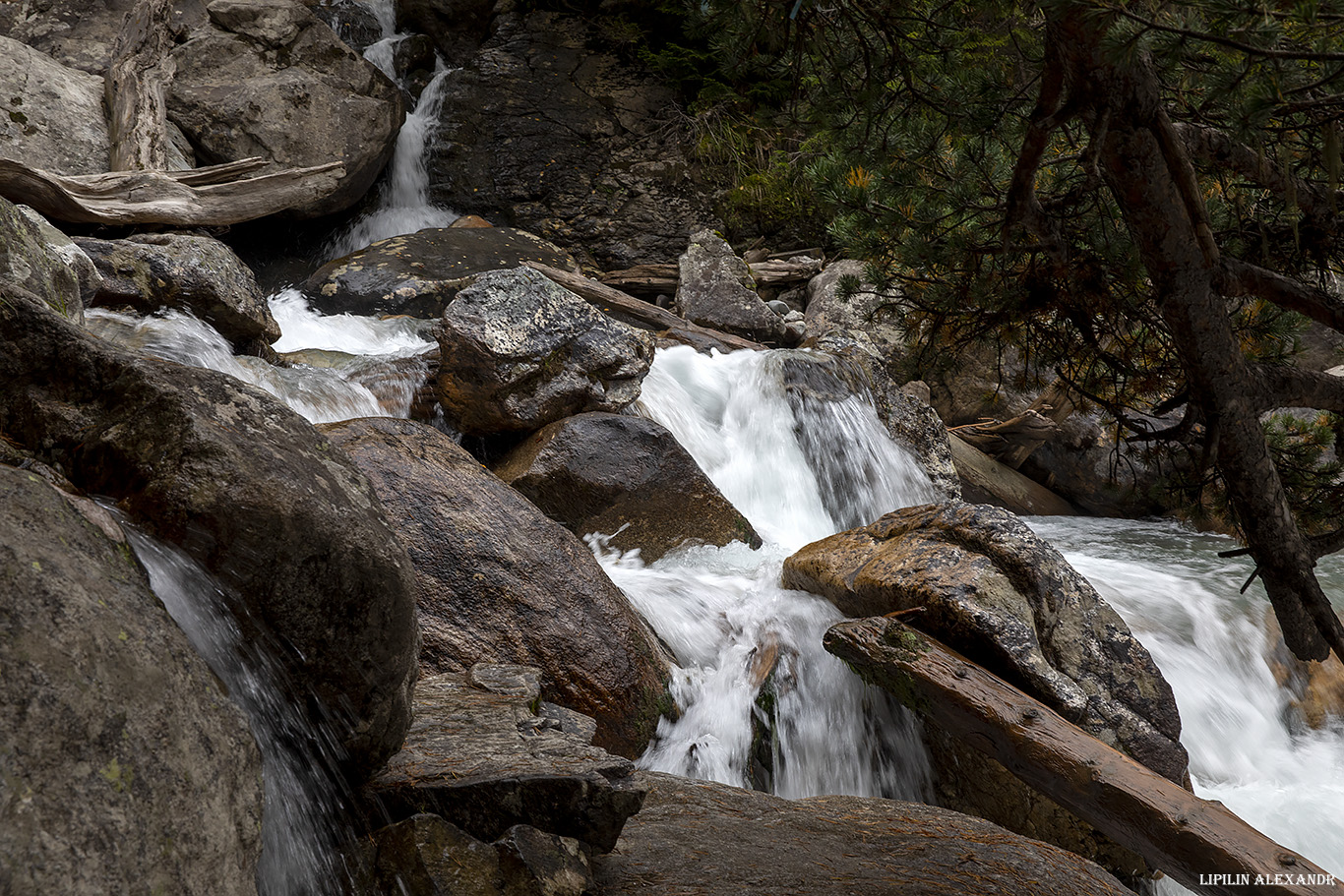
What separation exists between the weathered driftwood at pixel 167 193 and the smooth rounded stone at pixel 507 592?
4.77 metres

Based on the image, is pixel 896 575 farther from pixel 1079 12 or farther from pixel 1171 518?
pixel 1171 518

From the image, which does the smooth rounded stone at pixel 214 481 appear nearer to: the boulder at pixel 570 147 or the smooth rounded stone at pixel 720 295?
the smooth rounded stone at pixel 720 295

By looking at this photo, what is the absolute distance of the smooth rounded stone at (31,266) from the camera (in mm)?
2832

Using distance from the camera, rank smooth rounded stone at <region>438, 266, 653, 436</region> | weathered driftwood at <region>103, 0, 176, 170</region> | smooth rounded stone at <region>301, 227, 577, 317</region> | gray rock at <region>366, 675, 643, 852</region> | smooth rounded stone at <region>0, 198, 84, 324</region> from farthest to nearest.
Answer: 1. smooth rounded stone at <region>301, 227, 577, 317</region>
2. weathered driftwood at <region>103, 0, 176, 170</region>
3. smooth rounded stone at <region>438, 266, 653, 436</region>
4. smooth rounded stone at <region>0, 198, 84, 324</region>
5. gray rock at <region>366, 675, 643, 852</region>

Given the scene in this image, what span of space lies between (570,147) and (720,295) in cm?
477

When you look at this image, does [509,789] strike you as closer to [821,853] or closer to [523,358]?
[821,853]

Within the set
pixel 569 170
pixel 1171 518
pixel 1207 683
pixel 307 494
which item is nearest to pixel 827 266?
pixel 569 170

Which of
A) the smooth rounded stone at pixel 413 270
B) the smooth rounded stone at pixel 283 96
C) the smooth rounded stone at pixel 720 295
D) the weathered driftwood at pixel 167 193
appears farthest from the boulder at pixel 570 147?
the weathered driftwood at pixel 167 193

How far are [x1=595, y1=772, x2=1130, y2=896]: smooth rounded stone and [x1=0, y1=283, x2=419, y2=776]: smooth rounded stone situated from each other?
3.02 ft

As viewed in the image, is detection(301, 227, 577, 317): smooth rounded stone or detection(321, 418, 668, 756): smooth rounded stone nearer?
detection(321, 418, 668, 756): smooth rounded stone

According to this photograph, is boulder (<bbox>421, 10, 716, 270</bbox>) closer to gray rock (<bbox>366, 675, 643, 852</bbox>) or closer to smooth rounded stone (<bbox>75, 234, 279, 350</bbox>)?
smooth rounded stone (<bbox>75, 234, 279, 350</bbox>)

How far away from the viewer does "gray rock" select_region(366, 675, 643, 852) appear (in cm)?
193

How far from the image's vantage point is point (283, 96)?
1019 cm

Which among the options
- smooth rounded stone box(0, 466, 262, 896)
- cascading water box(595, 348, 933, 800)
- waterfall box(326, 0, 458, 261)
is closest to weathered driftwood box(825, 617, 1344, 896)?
cascading water box(595, 348, 933, 800)
